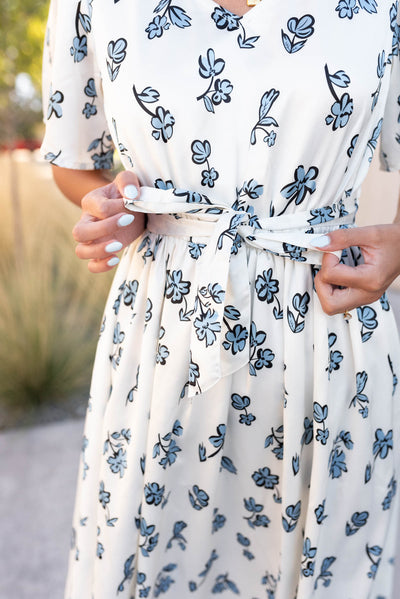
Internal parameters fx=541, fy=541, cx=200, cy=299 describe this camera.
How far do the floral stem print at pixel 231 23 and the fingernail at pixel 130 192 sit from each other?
278 mm

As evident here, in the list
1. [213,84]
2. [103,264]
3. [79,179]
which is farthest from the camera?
[79,179]

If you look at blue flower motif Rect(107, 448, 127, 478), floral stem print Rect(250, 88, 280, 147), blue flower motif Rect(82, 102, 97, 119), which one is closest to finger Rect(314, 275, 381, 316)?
floral stem print Rect(250, 88, 280, 147)

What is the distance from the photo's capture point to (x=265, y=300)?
3.02 ft

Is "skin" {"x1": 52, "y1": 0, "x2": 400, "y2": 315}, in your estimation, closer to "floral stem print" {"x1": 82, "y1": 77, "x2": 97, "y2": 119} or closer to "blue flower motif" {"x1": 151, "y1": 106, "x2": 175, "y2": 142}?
"blue flower motif" {"x1": 151, "y1": 106, "x2": 175, "y2": 142}

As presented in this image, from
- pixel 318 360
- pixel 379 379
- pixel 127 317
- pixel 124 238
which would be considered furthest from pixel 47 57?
pixel 379 379

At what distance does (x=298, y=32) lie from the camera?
847mm

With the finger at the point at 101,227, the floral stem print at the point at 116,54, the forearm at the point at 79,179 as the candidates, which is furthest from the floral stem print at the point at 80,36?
the finger at the point at 101,227

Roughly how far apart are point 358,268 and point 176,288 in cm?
31

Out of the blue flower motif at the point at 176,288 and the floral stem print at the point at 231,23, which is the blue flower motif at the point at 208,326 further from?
the floral stem print at the point at 231,23

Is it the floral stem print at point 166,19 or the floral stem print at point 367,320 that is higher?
the floral stem print at point 166,19

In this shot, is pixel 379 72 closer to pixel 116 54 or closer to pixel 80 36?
pixel 116 54

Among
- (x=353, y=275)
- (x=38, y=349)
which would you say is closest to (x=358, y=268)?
(x=353, y=275)

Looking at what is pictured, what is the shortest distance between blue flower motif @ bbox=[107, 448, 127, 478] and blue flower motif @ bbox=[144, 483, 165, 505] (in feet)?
0.22

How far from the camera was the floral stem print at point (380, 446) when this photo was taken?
1.02 metres
